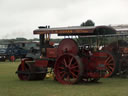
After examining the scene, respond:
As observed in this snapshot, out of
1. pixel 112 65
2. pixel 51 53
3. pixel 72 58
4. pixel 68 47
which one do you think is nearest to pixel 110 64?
pixel 112 65

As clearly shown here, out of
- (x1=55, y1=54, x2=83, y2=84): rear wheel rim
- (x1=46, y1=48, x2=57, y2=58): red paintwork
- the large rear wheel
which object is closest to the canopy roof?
(x1=46, y1=48, x2=57, y2=58): red paintwork

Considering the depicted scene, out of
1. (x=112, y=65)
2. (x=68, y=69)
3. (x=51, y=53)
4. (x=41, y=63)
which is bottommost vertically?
(x=112, y=65)

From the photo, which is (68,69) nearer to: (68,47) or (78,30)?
(68,47)

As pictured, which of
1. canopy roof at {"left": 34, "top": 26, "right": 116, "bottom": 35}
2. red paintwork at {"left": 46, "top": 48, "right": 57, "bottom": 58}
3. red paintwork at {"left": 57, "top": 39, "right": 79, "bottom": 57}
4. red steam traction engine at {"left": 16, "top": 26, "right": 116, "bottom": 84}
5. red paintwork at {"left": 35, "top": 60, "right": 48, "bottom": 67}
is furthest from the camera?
red paintwork at {"left": 35, "top": 60, "right": 48, "bottom": 67}

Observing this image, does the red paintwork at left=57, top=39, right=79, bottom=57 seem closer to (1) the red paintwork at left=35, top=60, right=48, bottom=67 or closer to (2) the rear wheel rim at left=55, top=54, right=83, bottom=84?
(2) the rear wheel rim at left=55, top=54, right=83, bottom=84

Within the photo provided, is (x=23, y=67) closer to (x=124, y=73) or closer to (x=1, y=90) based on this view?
(x=1, y=90)

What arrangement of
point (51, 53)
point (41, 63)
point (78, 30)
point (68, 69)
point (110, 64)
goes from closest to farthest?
point (78, 30)
point (68, 69)
point (51, 53)
point (41, 63)
point (110, 64)

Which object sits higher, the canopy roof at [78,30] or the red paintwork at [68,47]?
the canopy roof at [78,30]

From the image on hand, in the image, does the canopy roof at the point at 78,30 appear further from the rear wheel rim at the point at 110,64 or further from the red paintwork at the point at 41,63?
the rear wheel rim at the point at 110,64

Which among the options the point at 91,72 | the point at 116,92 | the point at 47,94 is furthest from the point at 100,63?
the point at 47,94

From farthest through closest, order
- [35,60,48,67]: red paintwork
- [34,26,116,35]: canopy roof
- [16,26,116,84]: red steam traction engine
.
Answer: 1. [35,60,48,67]: red paintwork
2. [16,26,116,84]: red steam traction engine
3. [34,26,116,35]: canopy roof

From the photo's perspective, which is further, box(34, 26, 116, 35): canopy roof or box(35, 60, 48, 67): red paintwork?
box(35, 60, 48, 67): red paintwork

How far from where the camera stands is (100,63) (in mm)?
10930

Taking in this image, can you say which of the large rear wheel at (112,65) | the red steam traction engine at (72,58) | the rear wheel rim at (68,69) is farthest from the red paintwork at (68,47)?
the large rear wheel at (112,65)
